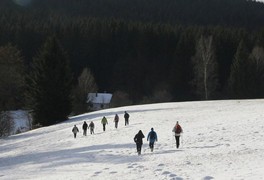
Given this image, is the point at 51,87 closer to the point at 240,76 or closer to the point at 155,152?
the point at 155,152

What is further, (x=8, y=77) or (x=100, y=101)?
(x=100, y=101)

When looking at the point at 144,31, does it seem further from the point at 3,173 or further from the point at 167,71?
the point at 3,173

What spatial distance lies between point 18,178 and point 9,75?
2781cm

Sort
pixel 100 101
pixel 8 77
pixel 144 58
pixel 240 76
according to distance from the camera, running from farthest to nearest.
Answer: pixel 144 58 → pixel 100 101 → pixel 240 76 → pixel 8 77

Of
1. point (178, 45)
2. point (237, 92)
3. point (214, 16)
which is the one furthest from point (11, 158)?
point (214, 16)

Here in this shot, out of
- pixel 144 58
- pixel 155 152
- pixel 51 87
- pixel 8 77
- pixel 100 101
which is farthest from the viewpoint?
pixel 144 58

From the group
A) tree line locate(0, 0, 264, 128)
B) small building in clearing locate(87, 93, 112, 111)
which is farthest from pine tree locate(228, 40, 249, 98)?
small building in clearing locate(87, 93, 112, 111)

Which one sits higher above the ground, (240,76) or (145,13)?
(145,13)

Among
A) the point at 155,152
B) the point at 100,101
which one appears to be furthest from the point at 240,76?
the point at 155,152

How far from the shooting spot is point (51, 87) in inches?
2072

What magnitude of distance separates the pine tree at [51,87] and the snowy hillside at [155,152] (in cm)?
950

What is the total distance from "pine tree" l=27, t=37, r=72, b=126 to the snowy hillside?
31.2 ft

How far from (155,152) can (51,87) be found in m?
29.9

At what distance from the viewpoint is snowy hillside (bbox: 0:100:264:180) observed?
62.5ft
